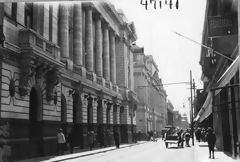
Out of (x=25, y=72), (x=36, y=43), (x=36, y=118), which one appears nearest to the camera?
(x=25, y=72)

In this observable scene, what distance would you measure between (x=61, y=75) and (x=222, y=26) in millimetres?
15320

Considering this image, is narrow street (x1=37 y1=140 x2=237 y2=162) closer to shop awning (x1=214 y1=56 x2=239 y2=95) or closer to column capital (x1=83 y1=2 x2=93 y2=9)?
shop awning (x1=214 y1=56 x2=239 y2=95)

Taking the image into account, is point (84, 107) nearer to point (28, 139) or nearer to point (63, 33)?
point (63, 33)

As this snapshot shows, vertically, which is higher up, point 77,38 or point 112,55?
point 112,55

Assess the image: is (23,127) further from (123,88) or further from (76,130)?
(123,88)

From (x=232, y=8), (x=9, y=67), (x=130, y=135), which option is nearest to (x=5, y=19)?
(x=9, y=67)

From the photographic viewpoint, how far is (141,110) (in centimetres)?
6906

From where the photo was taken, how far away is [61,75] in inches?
1214

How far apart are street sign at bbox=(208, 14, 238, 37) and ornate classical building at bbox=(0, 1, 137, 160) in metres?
5.40

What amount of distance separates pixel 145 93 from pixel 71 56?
107 feet

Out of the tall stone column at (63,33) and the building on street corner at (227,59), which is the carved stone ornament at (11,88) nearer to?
the building on street corner at (227,59)

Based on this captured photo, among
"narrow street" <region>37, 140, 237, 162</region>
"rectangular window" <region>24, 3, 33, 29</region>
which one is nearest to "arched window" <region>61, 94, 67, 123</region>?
"narrow street" <region>37, 140, 237, 162</region>

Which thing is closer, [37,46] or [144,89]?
[37,46]

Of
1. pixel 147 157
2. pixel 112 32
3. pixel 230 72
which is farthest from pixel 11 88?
pixel 112 32
